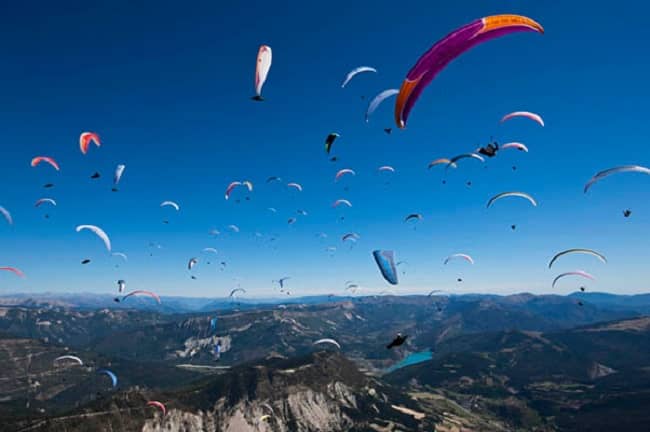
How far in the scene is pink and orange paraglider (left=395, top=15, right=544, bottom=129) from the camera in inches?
393

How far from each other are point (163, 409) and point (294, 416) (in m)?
47.8

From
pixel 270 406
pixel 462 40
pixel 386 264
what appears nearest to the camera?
pixel 462 40

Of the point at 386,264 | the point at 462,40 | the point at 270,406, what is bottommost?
the point at 270,406

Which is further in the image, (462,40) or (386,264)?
(386,264)

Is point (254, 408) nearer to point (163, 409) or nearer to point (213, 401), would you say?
point (213, 401)

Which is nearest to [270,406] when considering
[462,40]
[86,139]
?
[86,139]

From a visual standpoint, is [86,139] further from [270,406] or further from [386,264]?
[270,406]

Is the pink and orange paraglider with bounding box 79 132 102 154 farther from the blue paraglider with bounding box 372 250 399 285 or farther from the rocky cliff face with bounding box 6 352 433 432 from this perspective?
the rocky cliff face with bounding box 6 352 433 432

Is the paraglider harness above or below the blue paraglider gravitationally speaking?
above

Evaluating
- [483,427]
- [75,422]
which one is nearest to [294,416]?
[75,422]

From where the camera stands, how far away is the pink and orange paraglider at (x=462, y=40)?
9.99 meters

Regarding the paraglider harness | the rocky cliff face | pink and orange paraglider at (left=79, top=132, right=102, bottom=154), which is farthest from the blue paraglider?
the rocky cliff face

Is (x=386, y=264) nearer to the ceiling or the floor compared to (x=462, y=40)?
nearer to the floor

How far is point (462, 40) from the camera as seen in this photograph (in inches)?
A: 398
